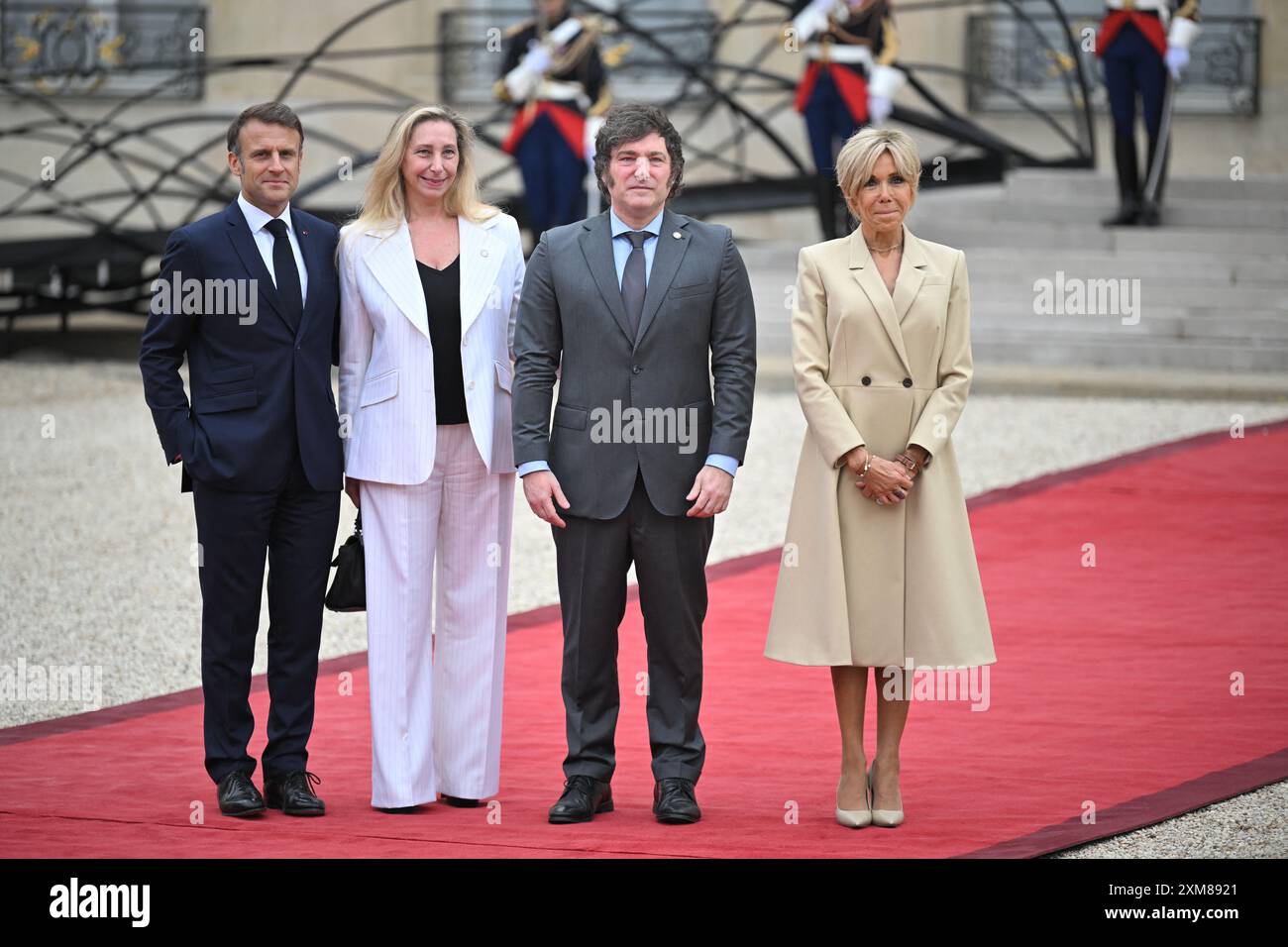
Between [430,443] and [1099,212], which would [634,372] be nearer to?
[430,443]

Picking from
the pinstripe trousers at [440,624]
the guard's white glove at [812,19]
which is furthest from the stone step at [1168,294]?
the pinstripe trousers at [440,624]

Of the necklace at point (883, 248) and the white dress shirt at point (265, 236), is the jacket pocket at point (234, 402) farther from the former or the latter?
the necklace at point (883, 248)

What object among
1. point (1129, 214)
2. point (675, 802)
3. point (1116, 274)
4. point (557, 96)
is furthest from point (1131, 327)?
point (675, 802)

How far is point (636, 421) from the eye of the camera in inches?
190

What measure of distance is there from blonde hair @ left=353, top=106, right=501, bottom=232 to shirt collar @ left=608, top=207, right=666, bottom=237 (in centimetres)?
31

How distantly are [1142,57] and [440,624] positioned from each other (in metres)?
9.48

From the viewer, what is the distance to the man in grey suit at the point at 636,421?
4.84 meters

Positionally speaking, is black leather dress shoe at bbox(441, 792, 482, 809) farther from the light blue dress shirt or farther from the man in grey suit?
the light blue dress shirt

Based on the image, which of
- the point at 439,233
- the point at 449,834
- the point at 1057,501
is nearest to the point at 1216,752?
the point at 449,834

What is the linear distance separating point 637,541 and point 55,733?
6.43 ft

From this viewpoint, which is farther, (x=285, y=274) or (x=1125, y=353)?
(x=1125, y=353)

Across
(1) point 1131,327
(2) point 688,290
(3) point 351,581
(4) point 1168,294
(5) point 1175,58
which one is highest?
(5) point 1175,58

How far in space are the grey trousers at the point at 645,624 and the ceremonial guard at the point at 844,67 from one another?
873 cm

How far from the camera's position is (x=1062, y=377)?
1248 centimetres
